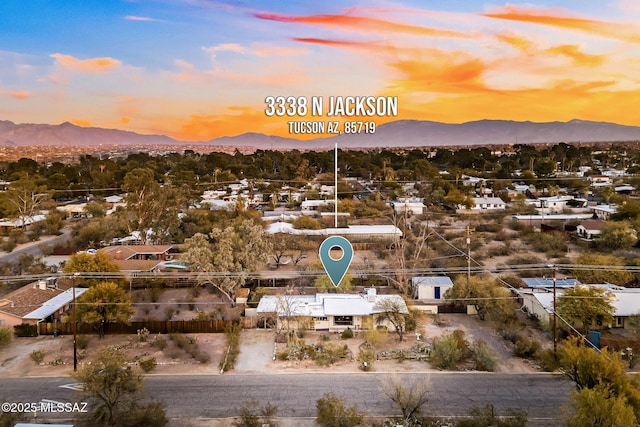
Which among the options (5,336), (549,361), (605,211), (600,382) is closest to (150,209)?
(5,336)

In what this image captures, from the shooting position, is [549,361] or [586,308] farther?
[586,308]

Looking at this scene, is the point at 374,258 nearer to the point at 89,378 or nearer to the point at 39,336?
the point at 39,336

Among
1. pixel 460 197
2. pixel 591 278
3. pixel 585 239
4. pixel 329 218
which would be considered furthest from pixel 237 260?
pixel 460 197

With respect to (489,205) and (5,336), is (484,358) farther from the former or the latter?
A: (489,205)

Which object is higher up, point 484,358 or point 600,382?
point 600,382

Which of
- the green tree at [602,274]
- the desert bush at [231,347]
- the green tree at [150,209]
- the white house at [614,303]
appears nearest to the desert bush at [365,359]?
the desert bush at [231,347]

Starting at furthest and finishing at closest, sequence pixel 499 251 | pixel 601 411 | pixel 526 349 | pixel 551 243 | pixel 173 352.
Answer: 1. pixel 551 243
2. pixel 499 251
3. pixel 173 352
4. pixel 526 349
5. pixel 601 411
